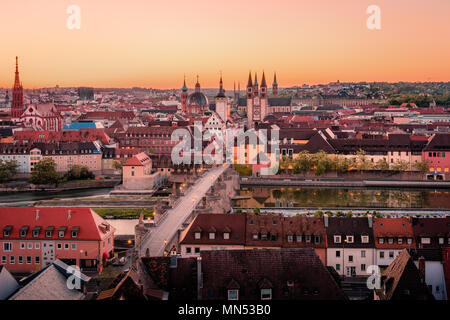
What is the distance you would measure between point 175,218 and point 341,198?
12688 millimetres

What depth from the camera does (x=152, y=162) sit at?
3488cm

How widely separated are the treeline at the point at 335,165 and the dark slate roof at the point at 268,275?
26017 mm

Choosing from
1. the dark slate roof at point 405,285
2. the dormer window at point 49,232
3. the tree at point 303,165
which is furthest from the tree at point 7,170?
the dark slate roof at point 405,285

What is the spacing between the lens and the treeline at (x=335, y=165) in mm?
35031

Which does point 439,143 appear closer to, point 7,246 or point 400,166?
point 400,166

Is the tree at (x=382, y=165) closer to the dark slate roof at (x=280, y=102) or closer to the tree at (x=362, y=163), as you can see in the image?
the tree at (x=362, y=163)

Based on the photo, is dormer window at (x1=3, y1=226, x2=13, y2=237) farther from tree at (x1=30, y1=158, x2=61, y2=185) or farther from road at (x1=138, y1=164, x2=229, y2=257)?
tree at (x1=30, y1=158, x2=61, y2=185)

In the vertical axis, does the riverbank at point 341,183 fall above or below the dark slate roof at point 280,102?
below

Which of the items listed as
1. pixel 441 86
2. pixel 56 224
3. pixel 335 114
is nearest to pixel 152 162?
pixel 56 224

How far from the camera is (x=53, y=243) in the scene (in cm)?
1532

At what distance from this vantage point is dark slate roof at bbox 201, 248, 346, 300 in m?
8.91

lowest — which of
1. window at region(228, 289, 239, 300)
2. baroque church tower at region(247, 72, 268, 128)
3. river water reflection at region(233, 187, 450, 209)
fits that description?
river water reflection at region(233, 187, 450, 209)

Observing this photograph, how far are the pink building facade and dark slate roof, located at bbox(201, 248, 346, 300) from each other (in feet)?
21.8

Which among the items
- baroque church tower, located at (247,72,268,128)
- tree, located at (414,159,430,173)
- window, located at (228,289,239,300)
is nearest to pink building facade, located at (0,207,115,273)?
window, located at (228,289,239,300)
